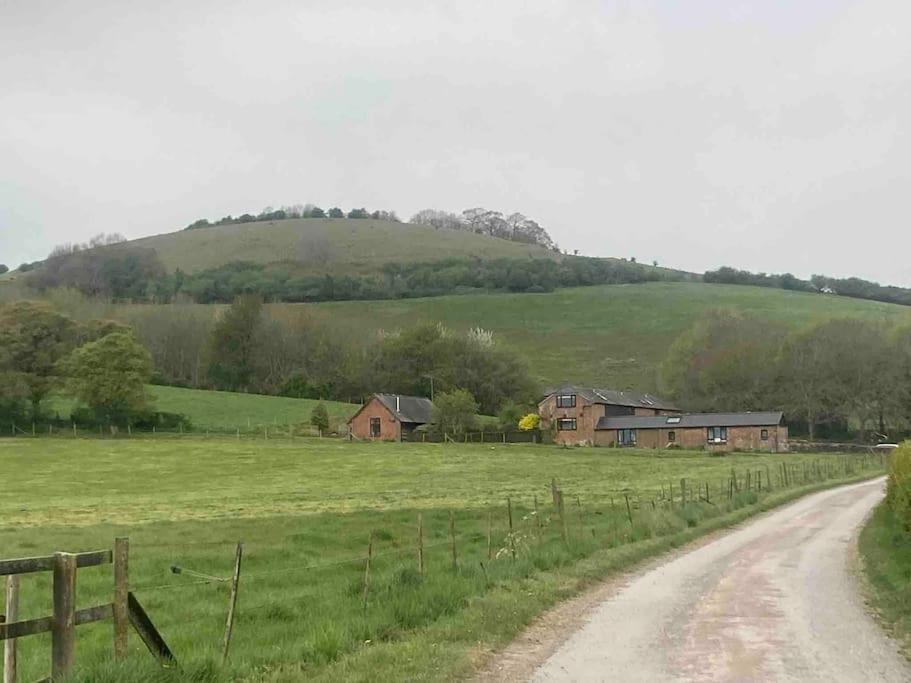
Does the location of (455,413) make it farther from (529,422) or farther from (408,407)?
(408,407)

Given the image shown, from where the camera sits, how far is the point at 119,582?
9.44 m

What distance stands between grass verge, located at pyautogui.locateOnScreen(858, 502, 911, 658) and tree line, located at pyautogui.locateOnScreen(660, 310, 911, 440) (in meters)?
75.8

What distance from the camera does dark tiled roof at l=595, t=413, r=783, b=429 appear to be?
9500 cm

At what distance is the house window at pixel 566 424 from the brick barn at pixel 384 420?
1427 centimetres

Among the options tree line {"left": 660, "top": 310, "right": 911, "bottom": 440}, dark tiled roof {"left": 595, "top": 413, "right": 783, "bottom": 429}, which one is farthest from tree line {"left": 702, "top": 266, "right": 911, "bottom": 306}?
dark tiled roof {"left": 595, "top": 413, "right": 783, "bottom": 429}

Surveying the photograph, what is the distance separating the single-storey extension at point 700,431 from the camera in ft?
307

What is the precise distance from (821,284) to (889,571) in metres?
171

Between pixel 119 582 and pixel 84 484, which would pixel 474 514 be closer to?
pixel 119 582

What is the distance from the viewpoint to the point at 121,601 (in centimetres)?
948

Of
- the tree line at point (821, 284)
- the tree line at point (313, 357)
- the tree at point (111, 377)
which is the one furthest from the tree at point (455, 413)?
the tree line at point (821, 284)

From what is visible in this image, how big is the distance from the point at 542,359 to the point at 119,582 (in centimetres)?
12941

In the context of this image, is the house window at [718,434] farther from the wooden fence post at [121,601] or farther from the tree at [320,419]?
the wooden fence post at [121,601]

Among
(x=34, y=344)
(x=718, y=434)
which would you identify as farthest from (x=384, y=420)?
(x=718, y=434)

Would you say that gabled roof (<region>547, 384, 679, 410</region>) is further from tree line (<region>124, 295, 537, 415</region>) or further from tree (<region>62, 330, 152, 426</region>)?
tree (<region>62, 330, 152, 426</region>)
